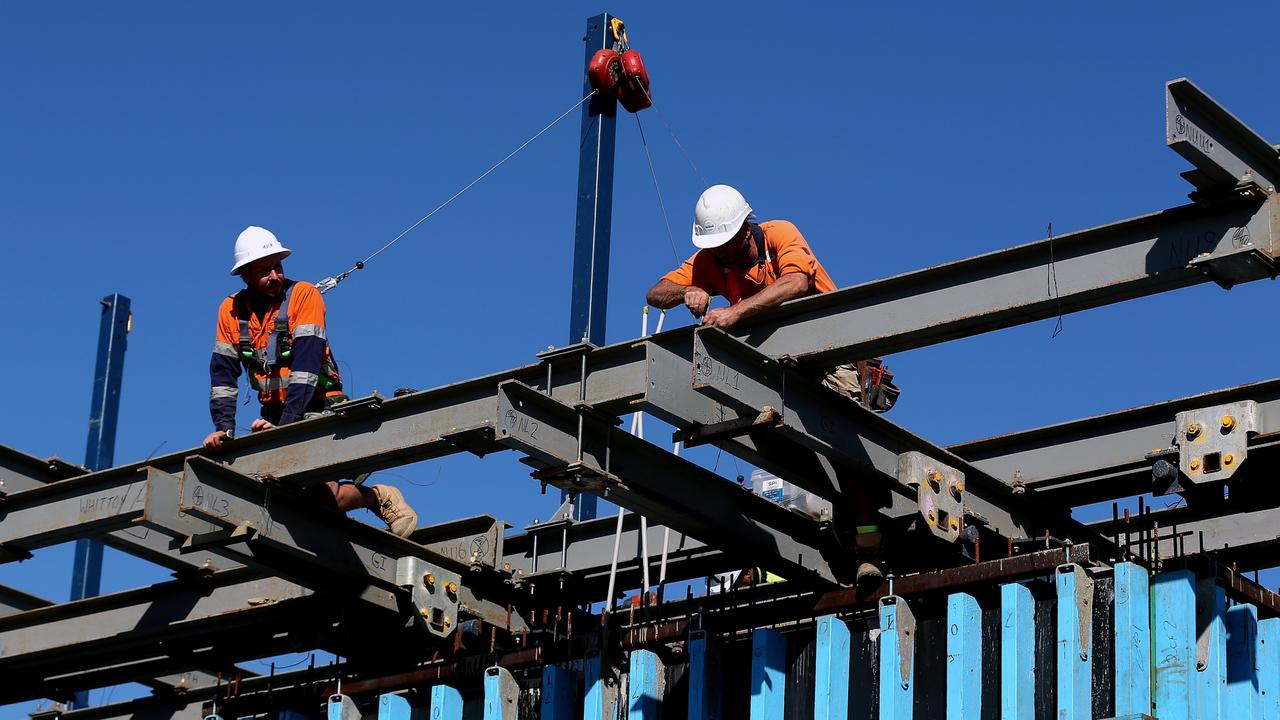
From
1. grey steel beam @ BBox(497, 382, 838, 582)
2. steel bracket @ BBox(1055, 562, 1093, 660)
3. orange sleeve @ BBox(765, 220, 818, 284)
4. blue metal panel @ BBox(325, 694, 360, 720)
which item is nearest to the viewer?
steel bracket @ BBox(1055, 562, 1093, 660)

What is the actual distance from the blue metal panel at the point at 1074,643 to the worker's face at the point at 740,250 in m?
3.43

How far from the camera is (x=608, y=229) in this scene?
21.0m

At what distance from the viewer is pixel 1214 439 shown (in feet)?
48.0

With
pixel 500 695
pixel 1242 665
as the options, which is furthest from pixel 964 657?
Result: pixel 500 695

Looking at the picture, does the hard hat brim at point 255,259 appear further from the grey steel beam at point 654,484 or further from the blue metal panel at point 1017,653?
the blue metal panel at point 1017,653

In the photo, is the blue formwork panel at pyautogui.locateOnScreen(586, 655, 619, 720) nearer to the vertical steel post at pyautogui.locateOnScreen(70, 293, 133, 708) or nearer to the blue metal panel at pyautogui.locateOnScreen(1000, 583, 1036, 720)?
the blue metal panel at pyautogui.locateOnScreen(1000, 583, 1036, 720)

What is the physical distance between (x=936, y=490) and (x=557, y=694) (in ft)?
10.8

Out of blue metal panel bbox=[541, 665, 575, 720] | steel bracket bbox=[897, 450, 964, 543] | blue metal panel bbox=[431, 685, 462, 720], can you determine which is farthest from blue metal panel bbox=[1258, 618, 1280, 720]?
blue metal panel bbox=[431, 685, 462, 720]

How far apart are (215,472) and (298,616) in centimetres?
258

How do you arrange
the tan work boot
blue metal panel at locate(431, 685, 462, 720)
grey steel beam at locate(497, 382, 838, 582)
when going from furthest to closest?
1. the tan work boot
2. blue metal panel at locate(431, 685, 462, 720)
3. grey steel beam at locate(497, 382, 838, 582)

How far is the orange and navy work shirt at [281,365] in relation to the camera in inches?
661

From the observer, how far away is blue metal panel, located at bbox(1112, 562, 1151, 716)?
13.8 meters

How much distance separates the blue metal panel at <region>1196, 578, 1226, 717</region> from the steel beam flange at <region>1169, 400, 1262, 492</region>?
0.74 meters

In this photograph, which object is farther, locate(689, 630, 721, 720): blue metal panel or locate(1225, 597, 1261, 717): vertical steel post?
locate(689, 630, 721, 720): blue metal panel
